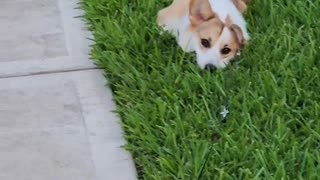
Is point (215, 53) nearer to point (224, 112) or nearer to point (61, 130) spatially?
point (224, 112)

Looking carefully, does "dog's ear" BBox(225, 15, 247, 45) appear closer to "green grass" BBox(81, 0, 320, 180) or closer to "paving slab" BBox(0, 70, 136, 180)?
"green grass" BBox(81, 0, 320, 180)

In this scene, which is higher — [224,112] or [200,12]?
[200,12]

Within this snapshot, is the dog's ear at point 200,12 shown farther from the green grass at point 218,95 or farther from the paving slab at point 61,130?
the paving slab at point 61,130

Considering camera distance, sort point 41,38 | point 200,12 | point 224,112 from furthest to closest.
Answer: point 41,38, point 200,12, point 224,112

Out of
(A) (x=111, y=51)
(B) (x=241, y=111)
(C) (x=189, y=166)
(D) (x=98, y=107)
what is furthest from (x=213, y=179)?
(A) (x=111, y=51)

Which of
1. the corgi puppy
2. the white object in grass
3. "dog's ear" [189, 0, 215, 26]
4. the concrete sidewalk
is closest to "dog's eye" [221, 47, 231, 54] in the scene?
the corgi puppy

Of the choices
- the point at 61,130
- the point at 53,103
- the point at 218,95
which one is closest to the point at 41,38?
the point at 53,103

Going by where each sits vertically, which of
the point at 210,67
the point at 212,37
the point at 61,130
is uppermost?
the point at 212,37

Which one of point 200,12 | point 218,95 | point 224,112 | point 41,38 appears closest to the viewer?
point 224,112

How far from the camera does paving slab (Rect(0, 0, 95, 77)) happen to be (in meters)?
4.20

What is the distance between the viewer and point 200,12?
408 centimetres

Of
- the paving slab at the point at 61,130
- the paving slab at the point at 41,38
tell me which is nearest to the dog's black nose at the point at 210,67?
the paving slab at the point at 61,130

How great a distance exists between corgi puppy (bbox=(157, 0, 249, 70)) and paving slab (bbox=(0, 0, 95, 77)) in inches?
17.9

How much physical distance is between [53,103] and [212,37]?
75cm
